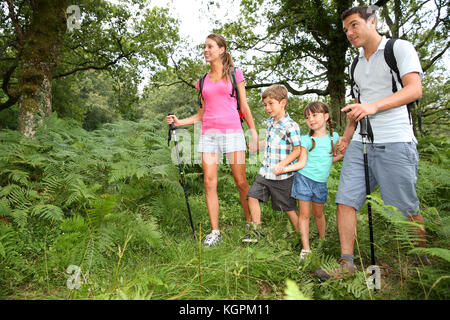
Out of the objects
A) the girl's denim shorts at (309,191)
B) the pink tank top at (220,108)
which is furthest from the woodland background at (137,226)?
the pink tank top at (220,108)

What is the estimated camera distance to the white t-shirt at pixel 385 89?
234 cm

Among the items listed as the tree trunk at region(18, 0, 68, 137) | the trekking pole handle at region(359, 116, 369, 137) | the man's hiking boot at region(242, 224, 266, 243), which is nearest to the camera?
the trekking pole handle at region(359, 116, 369, 137)

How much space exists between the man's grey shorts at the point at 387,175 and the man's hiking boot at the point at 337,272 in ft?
1.70

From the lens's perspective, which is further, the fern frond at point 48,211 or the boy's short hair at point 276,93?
the boy's short hair at point 276,93

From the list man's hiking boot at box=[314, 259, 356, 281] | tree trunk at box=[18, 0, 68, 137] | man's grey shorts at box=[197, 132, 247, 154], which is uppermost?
tree trunk at box=[18, 0, 68, 137]

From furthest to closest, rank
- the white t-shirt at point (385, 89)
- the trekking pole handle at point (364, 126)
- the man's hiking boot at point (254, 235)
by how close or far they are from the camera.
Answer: the man's hiking boot at point (254, 235)
the trekking pole handle at point (364, 126)
the white t-shirt at point (385, 89)

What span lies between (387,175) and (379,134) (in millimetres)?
354

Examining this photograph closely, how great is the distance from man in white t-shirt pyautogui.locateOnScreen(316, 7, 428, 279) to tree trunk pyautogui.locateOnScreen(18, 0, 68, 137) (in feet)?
20.5

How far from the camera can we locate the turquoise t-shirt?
316 cm

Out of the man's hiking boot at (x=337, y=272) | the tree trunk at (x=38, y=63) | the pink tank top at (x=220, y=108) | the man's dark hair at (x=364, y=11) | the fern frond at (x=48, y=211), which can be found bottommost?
the man's hiking boot at (x=337, y=272)

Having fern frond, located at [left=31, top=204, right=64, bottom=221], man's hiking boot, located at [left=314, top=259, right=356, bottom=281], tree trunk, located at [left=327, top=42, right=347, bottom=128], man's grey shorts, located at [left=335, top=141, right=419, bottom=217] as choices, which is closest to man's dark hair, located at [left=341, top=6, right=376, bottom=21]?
man's grey shorts, located at [left=335, top=141, right=419, bottom=217]

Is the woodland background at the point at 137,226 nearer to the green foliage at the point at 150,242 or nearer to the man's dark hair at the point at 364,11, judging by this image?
the green foliage at the point at 150,242

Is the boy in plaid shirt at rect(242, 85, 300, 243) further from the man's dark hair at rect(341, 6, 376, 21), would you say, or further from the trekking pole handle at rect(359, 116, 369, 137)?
the man's dark hair at rect(341, 6, 376, 21)
